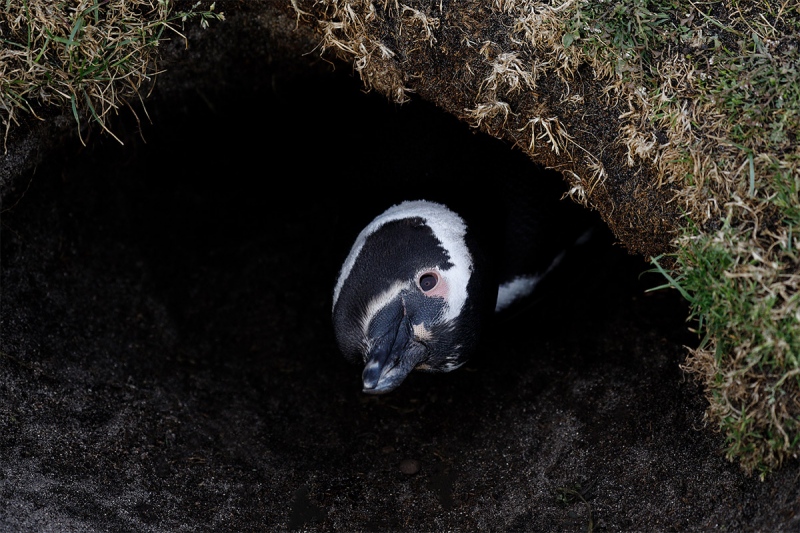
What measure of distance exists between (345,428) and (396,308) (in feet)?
2.72

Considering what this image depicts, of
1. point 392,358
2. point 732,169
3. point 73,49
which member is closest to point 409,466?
point 392,358

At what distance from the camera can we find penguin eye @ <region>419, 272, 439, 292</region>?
231 centimetres

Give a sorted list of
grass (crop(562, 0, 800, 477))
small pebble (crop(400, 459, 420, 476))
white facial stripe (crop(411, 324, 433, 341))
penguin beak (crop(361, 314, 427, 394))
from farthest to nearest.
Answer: small pebble (crop(400, 459, 420, 476)), white facial stripe (crop(411, 324, 433, 341)), penguin beak (crop(361, 314, 427, 394)), grass (crop(562, 0, 800, 477))

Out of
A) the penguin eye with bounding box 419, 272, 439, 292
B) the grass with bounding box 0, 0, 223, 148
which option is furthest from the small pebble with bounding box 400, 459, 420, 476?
the grass with bounding box 0, 0, 223, 148

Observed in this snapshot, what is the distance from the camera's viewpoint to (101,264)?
3.18m

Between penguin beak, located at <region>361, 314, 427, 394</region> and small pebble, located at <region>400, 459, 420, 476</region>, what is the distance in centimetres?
61

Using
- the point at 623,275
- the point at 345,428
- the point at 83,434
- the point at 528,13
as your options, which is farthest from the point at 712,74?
the point at 83,434

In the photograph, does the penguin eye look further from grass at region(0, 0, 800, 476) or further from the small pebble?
the small pebble

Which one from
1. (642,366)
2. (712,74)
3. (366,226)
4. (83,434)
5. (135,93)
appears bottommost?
(83,434)

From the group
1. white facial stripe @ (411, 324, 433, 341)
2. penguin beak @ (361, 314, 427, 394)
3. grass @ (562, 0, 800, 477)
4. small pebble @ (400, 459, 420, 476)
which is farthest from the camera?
small pebble @ (400, 459, 420, 476)

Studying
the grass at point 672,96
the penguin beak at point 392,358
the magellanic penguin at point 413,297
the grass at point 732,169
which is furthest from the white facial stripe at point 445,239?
the grass at point 732,169

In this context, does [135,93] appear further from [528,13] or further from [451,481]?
[451,481]

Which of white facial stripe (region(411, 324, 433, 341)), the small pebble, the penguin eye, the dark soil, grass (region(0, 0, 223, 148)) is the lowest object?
the small pebble

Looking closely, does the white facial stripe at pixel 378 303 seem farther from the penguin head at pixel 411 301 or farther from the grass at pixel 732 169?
the grass at pixel 732 169
